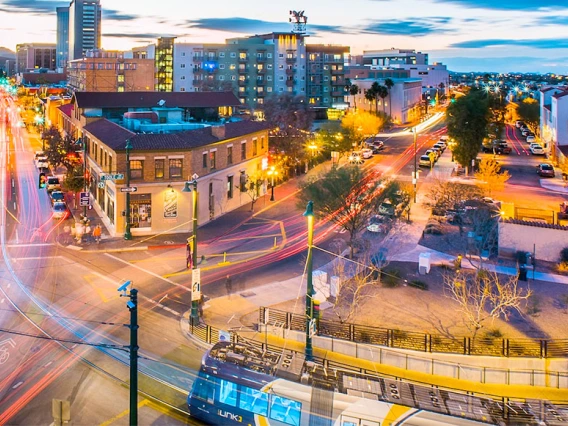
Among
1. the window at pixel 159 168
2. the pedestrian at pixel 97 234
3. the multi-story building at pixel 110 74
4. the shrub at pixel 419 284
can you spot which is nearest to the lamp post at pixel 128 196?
the pedestrian at pixel 97 234

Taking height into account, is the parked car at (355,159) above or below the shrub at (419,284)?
above

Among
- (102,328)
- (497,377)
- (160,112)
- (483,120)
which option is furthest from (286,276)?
(483,120)

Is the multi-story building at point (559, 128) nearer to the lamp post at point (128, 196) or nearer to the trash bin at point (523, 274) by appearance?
the trash bin at point (523, 274)

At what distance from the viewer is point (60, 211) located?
4744 centimetres

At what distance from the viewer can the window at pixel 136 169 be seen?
41.5 meters

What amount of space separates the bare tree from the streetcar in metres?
7.19

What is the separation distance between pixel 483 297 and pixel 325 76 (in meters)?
117

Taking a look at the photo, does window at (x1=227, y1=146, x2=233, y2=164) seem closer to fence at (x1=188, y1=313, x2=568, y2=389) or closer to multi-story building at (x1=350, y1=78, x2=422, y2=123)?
fence at (x1=188, y1=313, x2=568, y2=389)

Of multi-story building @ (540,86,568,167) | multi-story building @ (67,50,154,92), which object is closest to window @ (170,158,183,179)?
multi-story building @ (540,86,568,167)

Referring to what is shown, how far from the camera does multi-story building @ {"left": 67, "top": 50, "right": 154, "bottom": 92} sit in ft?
380

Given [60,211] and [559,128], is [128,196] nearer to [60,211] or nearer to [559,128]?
[60,211]

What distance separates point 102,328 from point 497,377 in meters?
16.2

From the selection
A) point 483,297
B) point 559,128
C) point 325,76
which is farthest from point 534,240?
point 325,76

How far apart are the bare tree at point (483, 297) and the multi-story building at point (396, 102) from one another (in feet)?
322
